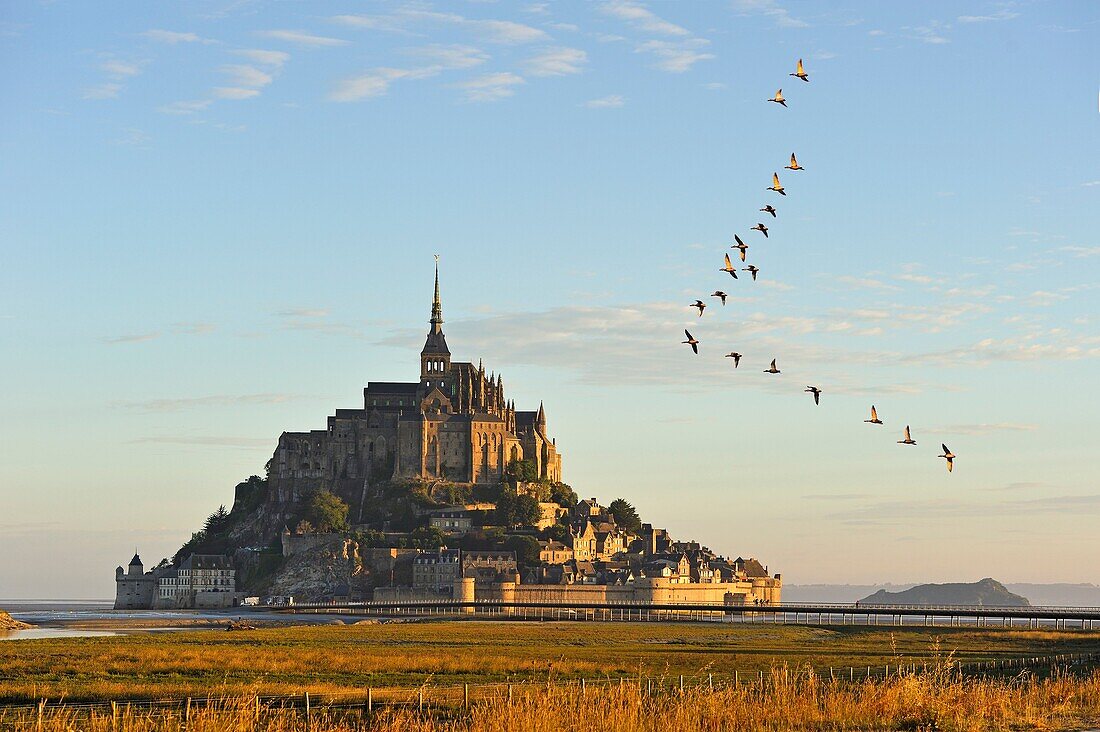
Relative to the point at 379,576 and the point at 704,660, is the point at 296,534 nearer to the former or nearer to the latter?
the point at 379,576

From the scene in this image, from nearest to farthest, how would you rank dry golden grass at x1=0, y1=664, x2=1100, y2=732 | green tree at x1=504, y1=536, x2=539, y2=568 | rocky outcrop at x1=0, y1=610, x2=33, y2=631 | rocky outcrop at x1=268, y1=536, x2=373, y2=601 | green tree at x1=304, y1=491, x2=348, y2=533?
dry golden grass at x1=0, y1=664, x2=1100, y2=732, rocky outcrop at x1=0, y1=610, x2=33, y2=631, rocky outcrop at x1=268, y1=536, x2=373, y2=601, green tree at x1=504, y1=536, x2=539, y2=568, green tree at x1=304, y1=491, x2=348, y2=533

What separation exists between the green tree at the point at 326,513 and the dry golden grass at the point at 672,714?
144 m

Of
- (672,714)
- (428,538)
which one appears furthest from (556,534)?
(672,714)

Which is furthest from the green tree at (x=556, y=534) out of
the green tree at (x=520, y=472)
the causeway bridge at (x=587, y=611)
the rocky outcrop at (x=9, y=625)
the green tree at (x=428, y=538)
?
the rocky outcrop at (x=9, y=625)

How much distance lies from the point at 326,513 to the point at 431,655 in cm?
11586

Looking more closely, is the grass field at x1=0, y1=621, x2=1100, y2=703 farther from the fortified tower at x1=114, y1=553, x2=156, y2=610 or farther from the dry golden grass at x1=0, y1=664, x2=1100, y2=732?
the fortified tower at x1=114, y1=553, x2=156, y2=610

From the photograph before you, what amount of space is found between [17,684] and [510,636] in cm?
4878

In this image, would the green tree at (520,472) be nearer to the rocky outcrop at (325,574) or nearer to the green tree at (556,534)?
the green tree at (556,534)

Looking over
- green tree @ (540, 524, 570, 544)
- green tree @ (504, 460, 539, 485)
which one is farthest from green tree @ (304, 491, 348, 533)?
green tree @ (540, 524, 570, 544)

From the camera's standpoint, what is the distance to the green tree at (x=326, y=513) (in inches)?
7131

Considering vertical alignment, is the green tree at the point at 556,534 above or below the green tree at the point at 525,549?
→ above

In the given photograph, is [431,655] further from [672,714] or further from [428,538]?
[428,538]

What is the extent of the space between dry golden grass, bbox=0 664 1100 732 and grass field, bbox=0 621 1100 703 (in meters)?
2.81

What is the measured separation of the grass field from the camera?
50.0 meters
